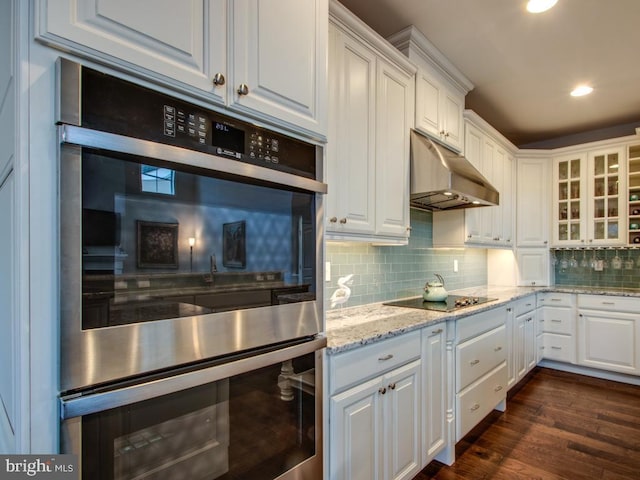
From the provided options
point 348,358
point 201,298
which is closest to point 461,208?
point 348,358

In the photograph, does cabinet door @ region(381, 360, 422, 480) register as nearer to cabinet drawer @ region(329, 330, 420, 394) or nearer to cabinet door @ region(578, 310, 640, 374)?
cabinet drawer @ region(329, 330, 420, 394)

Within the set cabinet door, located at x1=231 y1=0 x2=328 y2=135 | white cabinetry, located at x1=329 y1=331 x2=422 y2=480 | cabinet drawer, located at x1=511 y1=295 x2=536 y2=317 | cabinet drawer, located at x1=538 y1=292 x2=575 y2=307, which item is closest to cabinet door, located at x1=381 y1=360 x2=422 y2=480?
white cabinetry, located at x1=329 y1=331 x2=422 y2=480

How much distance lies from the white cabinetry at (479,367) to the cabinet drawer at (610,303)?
1493 millimetres

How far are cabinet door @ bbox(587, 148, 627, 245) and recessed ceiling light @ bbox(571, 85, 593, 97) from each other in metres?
1.03

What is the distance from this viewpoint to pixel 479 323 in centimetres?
238

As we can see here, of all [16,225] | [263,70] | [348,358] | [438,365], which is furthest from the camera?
[438,365]

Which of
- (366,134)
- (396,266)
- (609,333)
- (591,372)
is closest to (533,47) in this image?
(366,134)

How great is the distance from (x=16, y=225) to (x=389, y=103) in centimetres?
193

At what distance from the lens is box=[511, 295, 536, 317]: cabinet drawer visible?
313 centimetres

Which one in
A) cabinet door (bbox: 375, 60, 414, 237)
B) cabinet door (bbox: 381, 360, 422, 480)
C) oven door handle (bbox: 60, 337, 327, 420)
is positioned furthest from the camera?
cabinet door (bbox: 375, 60, 414, 237)

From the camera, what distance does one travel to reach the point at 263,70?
43.1 inches

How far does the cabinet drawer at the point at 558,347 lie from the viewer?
370 cm

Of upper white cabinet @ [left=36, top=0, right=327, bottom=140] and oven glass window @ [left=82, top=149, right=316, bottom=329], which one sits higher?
upper white cabinet @ [left=36, top=0, right=327, bottom=140]

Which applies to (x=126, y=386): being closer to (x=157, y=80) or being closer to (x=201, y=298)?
(x=201, y=298)
